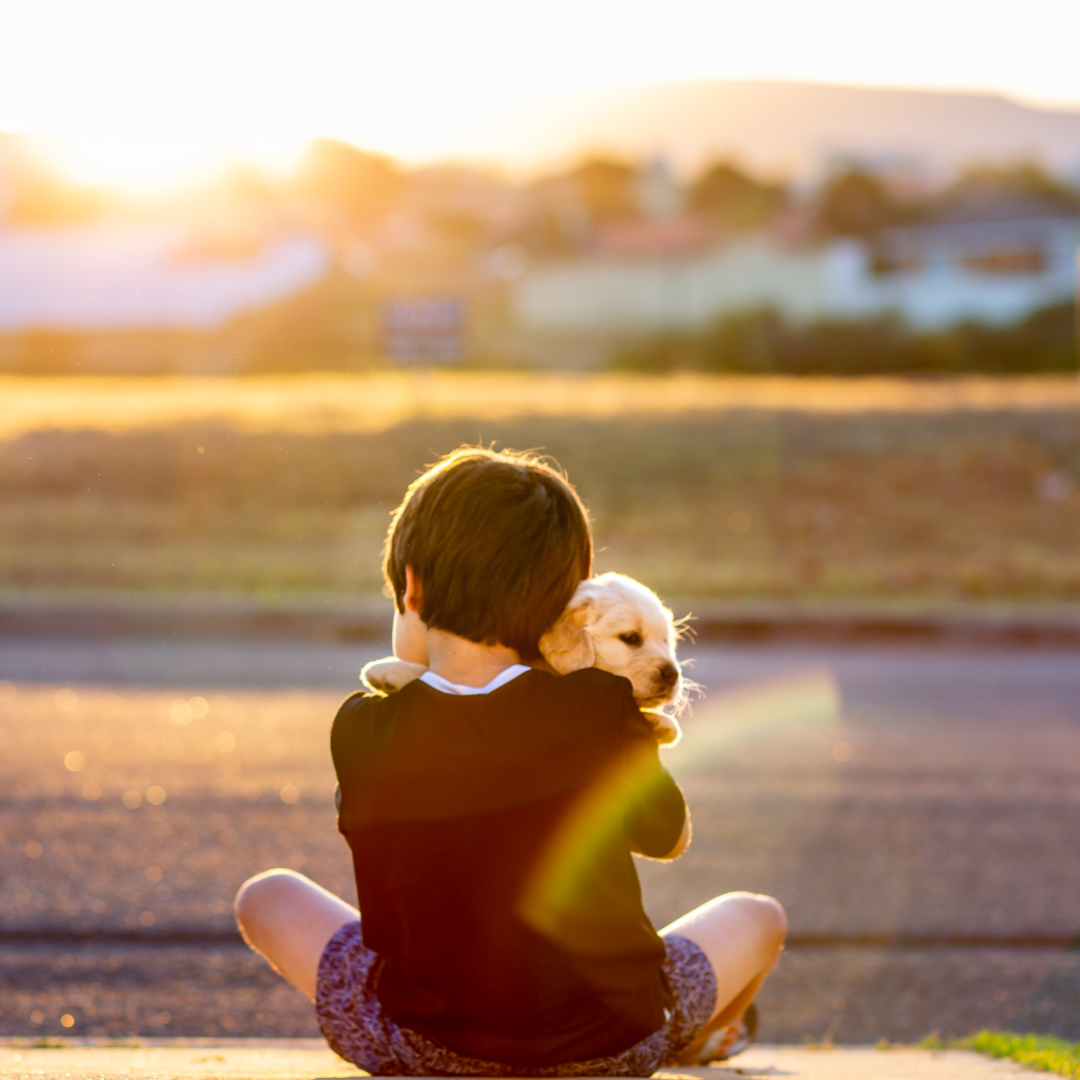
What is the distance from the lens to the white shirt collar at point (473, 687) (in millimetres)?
2105

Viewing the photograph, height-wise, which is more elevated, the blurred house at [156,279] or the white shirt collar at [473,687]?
the white shirt collar at [473,687]

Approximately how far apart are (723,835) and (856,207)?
54157mm

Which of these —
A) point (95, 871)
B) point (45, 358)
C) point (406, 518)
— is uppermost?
point (406, 518)

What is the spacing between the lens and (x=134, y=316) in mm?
46438

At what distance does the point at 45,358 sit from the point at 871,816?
1566 inches

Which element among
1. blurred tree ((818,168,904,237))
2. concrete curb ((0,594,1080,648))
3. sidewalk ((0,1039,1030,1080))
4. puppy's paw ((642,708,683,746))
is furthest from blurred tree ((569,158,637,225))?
puppy's paw ((642,708,683,746))

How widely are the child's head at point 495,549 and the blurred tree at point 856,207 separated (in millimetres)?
56512

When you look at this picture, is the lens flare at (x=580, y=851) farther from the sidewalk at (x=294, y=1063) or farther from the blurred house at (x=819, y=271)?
the blurred house at (x=819, y=271)

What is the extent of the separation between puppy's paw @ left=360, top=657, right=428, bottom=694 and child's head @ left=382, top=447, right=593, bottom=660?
0.38ft

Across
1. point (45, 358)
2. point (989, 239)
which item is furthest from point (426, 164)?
point (45, 358)

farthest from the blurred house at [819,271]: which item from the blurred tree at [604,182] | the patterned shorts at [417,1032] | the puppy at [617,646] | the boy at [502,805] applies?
the boy at [502,805]

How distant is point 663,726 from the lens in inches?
89.0

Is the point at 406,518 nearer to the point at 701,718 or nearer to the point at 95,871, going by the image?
the point at 95,871

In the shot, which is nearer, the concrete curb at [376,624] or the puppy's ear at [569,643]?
the puppy's ear at [569,643]
